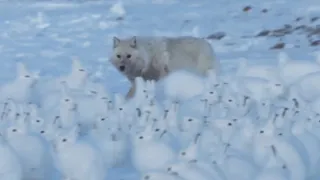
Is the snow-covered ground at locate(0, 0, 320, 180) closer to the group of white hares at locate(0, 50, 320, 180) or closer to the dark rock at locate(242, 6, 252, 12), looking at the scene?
the group of white hares at locate(0, 50, 320, 180)

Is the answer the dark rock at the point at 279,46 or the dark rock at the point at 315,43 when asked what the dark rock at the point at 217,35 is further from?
the dark rock at the point at 315,43

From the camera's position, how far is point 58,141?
495 cm

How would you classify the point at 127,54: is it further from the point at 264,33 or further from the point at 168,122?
the point at 264,33

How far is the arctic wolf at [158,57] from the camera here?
7.93 meters

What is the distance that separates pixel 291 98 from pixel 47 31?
265 inches

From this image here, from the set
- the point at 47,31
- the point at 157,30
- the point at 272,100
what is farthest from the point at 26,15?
the point at 272,100

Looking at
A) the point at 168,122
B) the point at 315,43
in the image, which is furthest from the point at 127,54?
the point at 315,43

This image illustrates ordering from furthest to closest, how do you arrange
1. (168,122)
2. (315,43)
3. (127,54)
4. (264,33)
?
(264,33) < (315,43) < (127,54) < (168,122)

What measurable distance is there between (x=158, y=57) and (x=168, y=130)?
2.59m

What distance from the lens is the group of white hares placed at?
15.8 ft

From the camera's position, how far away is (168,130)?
18.2 feet

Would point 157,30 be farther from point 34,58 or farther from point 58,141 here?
point 58,141

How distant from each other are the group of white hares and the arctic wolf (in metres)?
0.72

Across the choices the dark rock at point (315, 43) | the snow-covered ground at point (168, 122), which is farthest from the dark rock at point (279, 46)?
the dark rock at point (315, 43)
